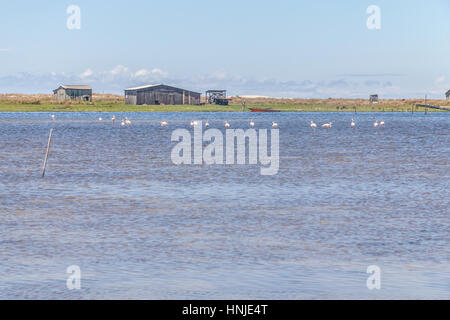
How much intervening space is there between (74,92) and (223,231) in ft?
474

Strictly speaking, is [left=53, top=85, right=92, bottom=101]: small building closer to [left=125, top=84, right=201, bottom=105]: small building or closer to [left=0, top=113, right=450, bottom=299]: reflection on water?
[left=125, top=84, right=201, bottom=105]: small building

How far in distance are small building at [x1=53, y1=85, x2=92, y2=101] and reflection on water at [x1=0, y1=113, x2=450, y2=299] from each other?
12331 cm

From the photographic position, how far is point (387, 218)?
21781 mm

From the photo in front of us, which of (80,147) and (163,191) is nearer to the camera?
(163,191)

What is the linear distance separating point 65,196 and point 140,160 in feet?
52.9

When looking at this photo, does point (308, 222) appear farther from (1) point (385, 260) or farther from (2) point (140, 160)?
(2) point (140, 160)

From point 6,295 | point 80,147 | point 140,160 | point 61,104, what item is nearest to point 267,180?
point 140,160

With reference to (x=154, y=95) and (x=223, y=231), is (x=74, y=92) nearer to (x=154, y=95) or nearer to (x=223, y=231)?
(x=154, y=95)

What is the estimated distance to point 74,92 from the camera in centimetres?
15950

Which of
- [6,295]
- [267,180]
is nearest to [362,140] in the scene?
[267,180]

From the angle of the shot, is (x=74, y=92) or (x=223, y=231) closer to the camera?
(x=223, y=231)

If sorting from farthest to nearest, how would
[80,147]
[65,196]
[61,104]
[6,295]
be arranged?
[61,104]
[80,147]
[65,196]
[6,295]

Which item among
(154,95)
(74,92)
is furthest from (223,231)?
(74,92)
